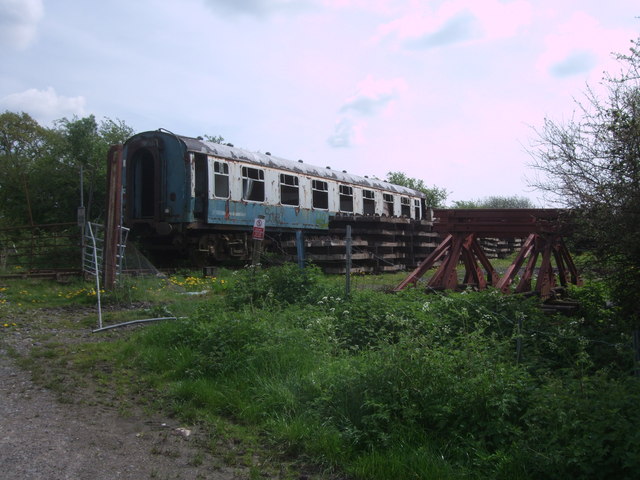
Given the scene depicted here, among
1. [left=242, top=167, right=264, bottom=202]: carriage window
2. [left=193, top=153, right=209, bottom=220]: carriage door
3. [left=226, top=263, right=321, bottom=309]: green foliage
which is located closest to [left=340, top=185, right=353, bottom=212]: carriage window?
[left=242, top=167, right=264, bottom=202]: carriage window

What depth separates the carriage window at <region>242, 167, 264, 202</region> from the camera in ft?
50.7

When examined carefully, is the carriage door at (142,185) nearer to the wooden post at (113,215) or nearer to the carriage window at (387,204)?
the wooden post at (113,215)

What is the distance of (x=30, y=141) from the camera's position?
107 ft

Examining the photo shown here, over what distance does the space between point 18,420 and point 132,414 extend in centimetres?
90

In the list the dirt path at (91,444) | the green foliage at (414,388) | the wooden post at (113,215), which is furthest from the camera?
the wooden post at (113,215)

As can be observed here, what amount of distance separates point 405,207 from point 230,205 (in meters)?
11.4

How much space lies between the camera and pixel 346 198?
20.0m

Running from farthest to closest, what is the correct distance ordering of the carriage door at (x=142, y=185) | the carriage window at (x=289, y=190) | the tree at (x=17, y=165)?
1. the tree at (x=17, y=165)
2. the carriage window at (x=289, y=190)
3. the carriage door at (x=142, y=185)

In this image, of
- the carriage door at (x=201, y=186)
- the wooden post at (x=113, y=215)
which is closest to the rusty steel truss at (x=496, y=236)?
the wooden post at (x=113, y=215)

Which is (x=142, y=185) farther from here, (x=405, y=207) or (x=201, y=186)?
(x=405, y=207)

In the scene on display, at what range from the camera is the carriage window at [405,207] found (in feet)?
78.8

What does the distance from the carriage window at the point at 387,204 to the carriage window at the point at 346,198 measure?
261 cm

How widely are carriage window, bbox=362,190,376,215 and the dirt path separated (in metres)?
16.5

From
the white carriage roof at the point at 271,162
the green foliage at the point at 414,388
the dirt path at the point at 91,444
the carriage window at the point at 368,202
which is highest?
the white carriage roof at the point at 271,162
